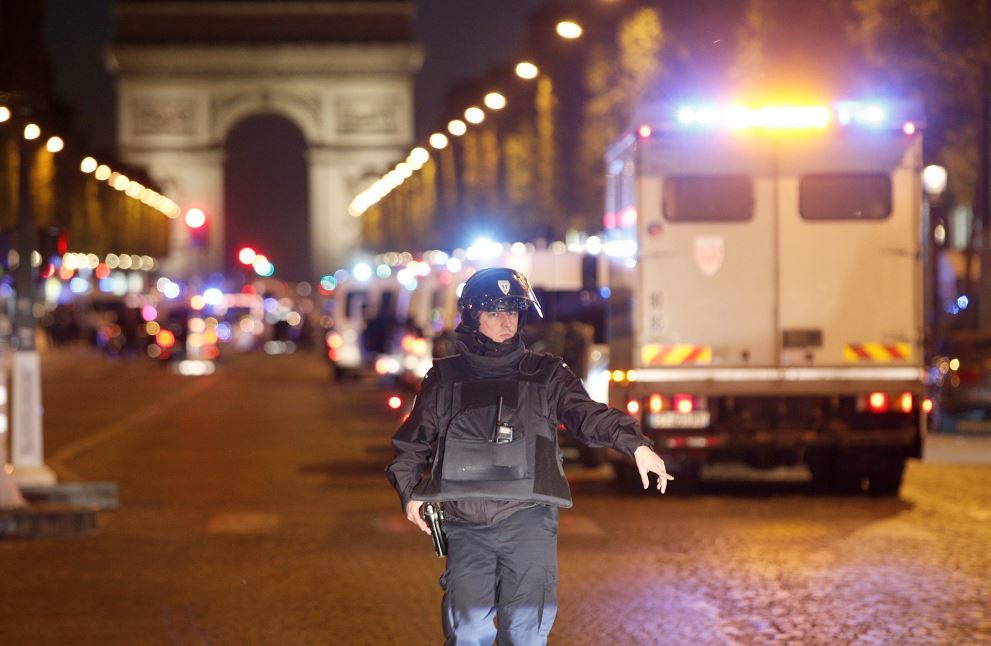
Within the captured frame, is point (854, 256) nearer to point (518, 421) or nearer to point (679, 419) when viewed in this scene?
point (679, 419)

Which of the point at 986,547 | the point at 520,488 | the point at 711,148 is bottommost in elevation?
the point at 986,547

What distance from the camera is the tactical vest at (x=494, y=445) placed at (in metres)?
6.50

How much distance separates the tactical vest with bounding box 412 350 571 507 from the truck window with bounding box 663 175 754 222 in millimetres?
8746

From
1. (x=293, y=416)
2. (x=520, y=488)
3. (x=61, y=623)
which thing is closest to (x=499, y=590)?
(x=520, y=488)

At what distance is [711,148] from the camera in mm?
15328

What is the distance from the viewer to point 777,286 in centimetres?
1530

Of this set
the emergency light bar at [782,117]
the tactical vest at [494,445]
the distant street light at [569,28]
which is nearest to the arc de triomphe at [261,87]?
the distant street light at [569,28]

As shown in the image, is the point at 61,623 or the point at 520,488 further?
the point at 61,623

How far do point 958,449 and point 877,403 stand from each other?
19.5 feet

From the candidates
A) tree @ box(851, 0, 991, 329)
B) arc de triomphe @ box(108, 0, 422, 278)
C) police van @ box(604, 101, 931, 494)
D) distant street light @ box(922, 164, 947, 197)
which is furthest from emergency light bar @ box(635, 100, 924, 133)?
arc de triomphe @ box(108, 0, 422, 278)

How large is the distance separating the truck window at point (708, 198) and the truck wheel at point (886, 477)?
2.03 metres

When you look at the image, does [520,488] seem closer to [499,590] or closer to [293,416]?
[499,590]

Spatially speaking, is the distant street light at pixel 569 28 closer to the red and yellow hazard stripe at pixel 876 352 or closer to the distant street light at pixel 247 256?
the red and yellow hazard stripe at pixel 876 352

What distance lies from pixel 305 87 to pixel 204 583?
79266 mm
